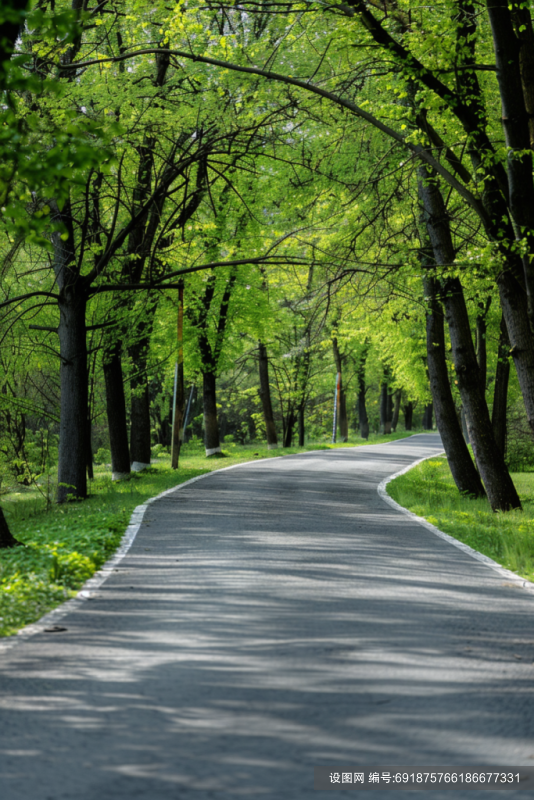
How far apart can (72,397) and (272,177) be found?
718 cm

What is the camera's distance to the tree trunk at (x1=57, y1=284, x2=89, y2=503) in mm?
15555

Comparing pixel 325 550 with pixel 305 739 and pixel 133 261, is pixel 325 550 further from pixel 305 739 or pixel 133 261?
pixel 133 261

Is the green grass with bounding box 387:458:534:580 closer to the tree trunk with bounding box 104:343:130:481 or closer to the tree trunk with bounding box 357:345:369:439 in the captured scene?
the tree trunk with bounding box 104:343:130:481

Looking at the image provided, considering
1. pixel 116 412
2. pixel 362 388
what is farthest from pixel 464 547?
pixel 362 388

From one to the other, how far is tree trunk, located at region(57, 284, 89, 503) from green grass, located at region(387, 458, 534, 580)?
21.8 feet

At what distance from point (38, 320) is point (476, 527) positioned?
13759 millimetres

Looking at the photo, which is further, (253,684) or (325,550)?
(325,550)

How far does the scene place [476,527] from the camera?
11172 mm

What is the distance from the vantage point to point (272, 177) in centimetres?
1805

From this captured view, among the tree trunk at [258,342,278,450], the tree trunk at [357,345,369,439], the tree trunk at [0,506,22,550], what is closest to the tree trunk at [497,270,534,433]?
the tree trunk at [0,506,22,550]

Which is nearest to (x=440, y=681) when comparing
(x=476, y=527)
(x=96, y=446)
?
(x=476, y=527)

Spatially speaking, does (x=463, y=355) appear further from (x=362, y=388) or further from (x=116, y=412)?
(x=362, y=388)

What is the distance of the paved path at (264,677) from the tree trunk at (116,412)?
37.0 feet

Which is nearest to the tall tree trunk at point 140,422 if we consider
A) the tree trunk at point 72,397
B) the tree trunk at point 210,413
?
the tree trunk at point 72,397
